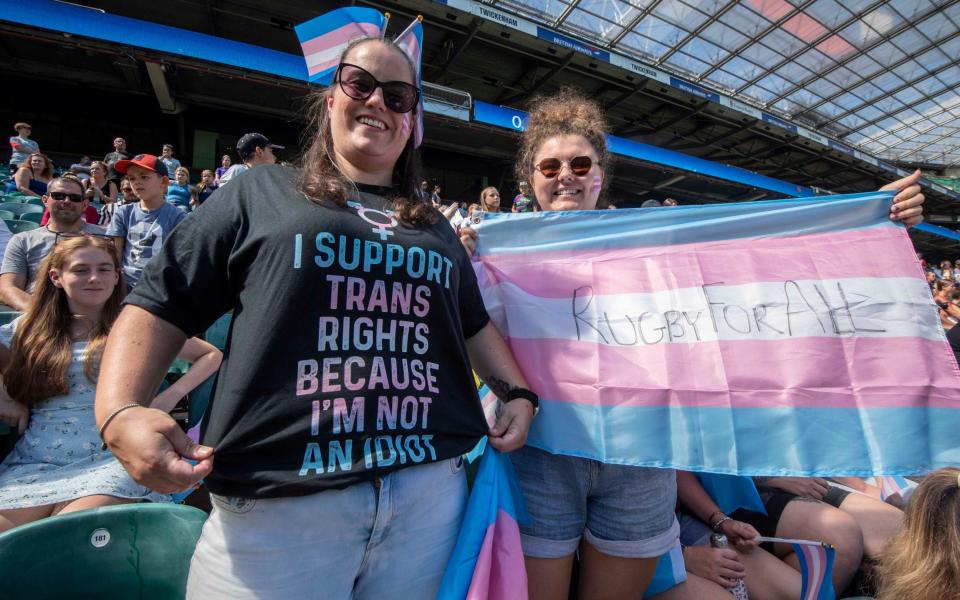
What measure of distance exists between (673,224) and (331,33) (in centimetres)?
137

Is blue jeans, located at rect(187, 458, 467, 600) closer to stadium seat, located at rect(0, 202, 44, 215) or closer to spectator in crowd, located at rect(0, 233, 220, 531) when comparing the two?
spectator in crowd, located at rect(0, 233, 220, 531)

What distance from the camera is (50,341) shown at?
76.3 inches

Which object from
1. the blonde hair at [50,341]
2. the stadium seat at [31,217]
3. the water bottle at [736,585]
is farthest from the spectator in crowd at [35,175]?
the water bottle at [736,585]

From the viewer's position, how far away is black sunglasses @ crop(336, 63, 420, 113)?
3.64ft

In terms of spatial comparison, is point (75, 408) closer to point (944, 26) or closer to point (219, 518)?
point (219, 518)

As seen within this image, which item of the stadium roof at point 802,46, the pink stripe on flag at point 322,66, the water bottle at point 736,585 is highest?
the stadium roof at point 802,46

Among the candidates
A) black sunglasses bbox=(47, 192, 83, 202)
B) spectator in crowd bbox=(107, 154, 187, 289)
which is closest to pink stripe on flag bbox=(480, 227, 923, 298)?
spectator in crowd bbox=(107, 154, 187, 289)

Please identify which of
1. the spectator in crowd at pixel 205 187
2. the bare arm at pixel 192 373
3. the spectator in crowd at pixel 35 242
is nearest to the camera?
the bare arm at pixel 192 373

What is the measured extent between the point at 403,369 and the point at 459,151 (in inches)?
662

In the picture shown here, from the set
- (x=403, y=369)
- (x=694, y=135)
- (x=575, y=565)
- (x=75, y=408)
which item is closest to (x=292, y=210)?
(x=403, y=369)

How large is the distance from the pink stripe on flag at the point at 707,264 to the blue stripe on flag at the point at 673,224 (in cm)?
3

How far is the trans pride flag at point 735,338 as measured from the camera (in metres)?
1.28

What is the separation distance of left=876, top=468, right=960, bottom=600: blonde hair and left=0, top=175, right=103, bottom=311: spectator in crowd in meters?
4.19

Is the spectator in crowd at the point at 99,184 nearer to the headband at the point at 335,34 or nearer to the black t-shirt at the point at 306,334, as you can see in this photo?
the headband at the point at 335,34
